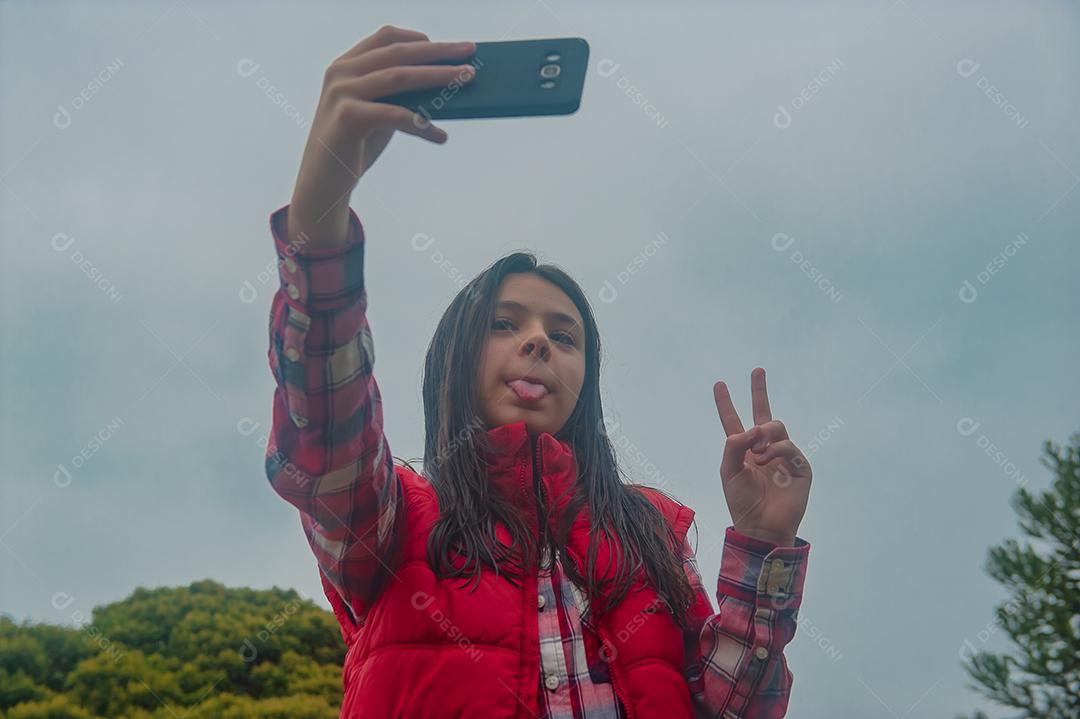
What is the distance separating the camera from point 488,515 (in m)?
1.82

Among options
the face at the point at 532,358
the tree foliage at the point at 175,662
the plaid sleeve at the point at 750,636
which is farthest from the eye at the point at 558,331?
the tree foliage at the point at 175,662

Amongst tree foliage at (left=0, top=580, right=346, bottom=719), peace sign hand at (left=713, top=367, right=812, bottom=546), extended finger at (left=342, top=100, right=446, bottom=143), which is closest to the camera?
extended finger at (left=342, top=100, right=446, bottom=143)

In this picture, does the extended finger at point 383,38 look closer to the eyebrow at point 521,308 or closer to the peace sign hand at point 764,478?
the eyebrow at point 521,308

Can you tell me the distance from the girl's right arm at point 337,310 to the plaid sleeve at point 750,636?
28.2 inches

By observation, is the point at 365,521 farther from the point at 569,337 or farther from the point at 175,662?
the point at 175,662

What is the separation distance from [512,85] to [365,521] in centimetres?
81

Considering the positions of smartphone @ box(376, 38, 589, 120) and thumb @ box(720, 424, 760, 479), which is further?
thumb @ box(720, 424, 760, 479)

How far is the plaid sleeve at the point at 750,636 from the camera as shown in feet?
5.85

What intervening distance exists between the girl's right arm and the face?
0.40m

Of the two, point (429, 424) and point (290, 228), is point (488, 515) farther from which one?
point (290, 228)

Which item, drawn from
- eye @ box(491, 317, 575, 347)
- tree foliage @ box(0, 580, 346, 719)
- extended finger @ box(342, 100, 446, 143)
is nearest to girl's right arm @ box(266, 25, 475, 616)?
extended finger @ box(342, 100, 446, 143)

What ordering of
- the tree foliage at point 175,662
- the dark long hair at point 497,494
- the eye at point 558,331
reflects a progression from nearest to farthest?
1. the dark long hair at point 497,494
2. the eye at point 558,331
3. the tree foliage at point 175,662

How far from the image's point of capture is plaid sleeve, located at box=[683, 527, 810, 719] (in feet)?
5.85

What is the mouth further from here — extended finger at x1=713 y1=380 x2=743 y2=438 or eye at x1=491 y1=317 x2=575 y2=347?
extended finger at x1=713 y1=380 x2=743 y2=438
